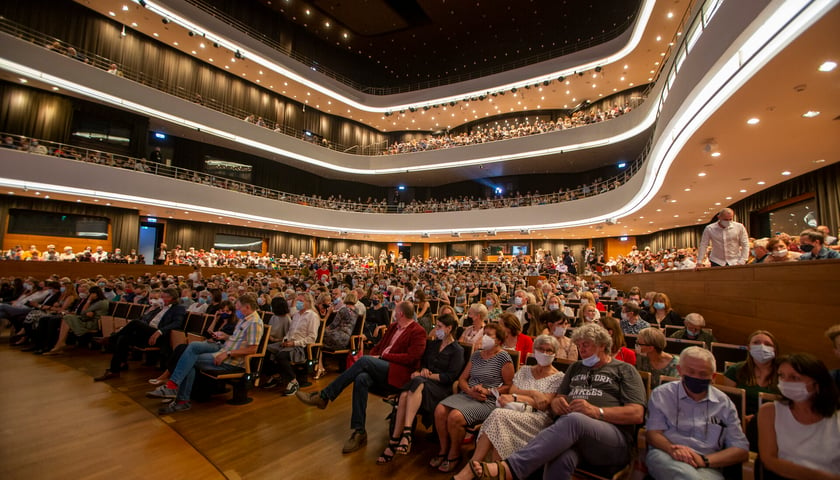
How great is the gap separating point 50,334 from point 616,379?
7954 millimetres

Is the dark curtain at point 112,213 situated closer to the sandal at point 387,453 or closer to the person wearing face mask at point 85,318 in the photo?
the person wearing face mask at point 85,318

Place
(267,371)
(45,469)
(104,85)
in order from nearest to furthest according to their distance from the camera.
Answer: (45,469)
(267,371)
(104,85)

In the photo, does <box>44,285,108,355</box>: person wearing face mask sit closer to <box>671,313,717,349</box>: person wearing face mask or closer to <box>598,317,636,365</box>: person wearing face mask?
<box>598,317,636,365</box>: person wearing face mask

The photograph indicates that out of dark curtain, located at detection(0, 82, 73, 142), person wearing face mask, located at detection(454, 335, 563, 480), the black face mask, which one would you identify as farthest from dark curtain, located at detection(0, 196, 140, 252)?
the black face mask

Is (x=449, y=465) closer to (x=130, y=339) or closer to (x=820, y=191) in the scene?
(x=130, y=339)

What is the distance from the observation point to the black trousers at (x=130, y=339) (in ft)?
15.8

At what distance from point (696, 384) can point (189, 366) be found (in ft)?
13.7

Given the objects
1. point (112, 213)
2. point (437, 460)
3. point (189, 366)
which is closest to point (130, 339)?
point (189, 366)

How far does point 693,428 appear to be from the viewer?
204 centimetres

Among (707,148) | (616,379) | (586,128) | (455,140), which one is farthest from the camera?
(455,140)

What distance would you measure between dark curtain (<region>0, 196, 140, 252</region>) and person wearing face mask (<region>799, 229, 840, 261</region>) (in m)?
18.6

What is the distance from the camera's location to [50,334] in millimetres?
6172

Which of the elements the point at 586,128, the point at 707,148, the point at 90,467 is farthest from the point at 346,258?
the point at 90,467

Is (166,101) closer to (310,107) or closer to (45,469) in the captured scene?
(310,107)
